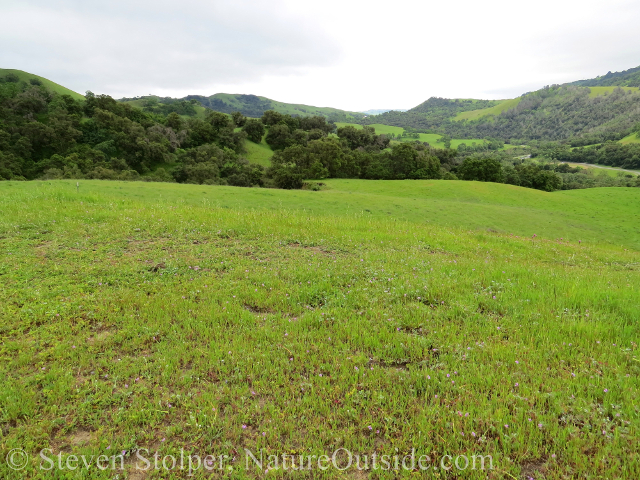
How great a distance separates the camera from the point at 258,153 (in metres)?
105

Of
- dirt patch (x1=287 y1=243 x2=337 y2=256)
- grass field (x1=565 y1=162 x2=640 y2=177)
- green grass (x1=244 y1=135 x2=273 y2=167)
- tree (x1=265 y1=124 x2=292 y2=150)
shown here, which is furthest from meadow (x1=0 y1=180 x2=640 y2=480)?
grass field (x1=565 y1=162 x2=640 y2=177)

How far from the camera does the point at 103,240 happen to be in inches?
444

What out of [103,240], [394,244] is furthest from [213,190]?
[394,244]

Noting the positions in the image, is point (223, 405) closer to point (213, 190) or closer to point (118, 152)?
point (213, 190)

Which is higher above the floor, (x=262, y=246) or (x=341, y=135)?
(x=341, y=135)

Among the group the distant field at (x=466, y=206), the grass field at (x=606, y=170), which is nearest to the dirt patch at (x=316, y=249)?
the distant field at (x=466, y=206)

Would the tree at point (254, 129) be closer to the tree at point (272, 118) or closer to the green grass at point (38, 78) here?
the tree at point (272, 118)

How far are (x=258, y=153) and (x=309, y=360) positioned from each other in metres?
108

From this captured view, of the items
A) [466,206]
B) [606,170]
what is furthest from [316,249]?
[606,170]

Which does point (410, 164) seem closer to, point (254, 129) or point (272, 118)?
point (254, 129)

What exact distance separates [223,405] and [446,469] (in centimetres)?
281

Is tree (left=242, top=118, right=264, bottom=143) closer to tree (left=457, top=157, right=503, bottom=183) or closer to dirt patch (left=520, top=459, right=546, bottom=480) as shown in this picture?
tree (left=457, top=157, right=503, bottom=183)

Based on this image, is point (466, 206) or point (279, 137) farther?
point (279, 137)

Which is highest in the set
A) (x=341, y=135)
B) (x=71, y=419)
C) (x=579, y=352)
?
(x=341, y=135)
